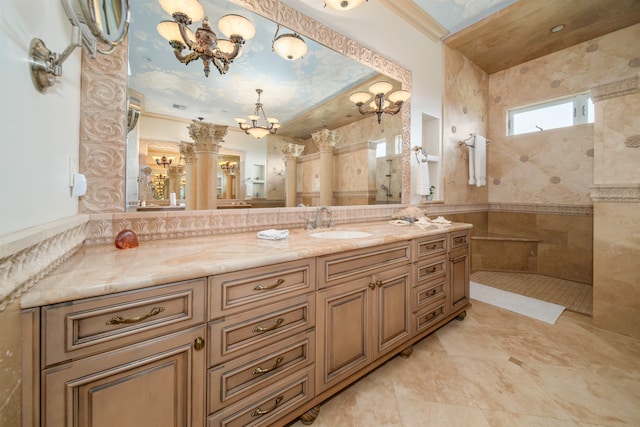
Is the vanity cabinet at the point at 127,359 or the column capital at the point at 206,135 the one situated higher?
the column capital at the point at 206,135

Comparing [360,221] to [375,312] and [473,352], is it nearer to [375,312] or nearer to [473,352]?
[375,312]

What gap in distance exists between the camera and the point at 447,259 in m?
2.01

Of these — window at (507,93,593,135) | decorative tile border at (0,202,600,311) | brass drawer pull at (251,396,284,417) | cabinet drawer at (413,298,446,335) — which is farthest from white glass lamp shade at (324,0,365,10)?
window at (507,93,593,135)

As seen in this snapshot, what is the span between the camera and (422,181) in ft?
9.01

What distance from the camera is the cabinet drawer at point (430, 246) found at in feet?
5.69

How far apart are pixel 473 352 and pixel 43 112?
2.68m

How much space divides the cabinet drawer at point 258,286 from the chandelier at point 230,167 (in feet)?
2.76

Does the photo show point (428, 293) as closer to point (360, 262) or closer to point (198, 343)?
point (360, 262)

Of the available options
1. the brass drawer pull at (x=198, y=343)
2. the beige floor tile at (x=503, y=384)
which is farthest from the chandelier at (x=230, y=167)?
the beige floor tile at (x=503, y=384)

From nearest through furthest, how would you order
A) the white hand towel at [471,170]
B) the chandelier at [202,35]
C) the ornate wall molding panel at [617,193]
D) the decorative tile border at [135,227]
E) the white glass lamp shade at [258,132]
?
the decorative tile border at [135,227] < the chandelier at [202,35] < the white glass lamp shade at [258,132] < the ornate wall molding panel at [617,193] < the white hand towel at [471,170]

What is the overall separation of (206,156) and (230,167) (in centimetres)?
15

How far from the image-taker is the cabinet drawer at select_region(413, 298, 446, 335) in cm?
175

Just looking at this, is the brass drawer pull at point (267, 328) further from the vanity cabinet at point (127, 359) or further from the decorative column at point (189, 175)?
the decorative column at point (189, 175)

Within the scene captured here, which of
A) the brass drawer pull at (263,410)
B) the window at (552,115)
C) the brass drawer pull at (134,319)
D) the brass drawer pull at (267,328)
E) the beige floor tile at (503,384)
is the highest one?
the window at (552,115)
